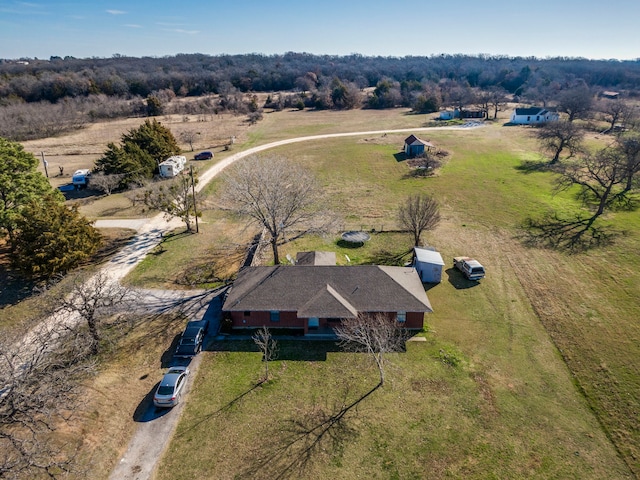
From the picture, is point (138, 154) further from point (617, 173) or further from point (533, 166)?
point (617, 173)

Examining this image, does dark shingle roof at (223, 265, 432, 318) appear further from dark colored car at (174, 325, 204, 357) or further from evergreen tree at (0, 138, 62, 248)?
evergreen tree at (0, 138, 62, 248)

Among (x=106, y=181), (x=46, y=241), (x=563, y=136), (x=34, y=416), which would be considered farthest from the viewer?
(x=563, y=136)

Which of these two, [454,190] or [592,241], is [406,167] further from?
[592,241]

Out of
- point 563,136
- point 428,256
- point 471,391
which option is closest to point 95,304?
point 471,391

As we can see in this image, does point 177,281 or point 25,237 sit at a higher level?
point 25,237

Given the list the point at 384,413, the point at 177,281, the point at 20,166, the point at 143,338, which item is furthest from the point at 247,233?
the point at 384,413

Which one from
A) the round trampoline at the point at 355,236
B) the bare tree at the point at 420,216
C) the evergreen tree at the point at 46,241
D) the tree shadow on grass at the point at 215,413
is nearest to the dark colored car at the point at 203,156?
the evergreen tree at the point at 46,241

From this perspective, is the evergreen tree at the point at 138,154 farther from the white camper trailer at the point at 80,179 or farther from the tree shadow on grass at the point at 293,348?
the tree shadow on grass at the point at 293,348
